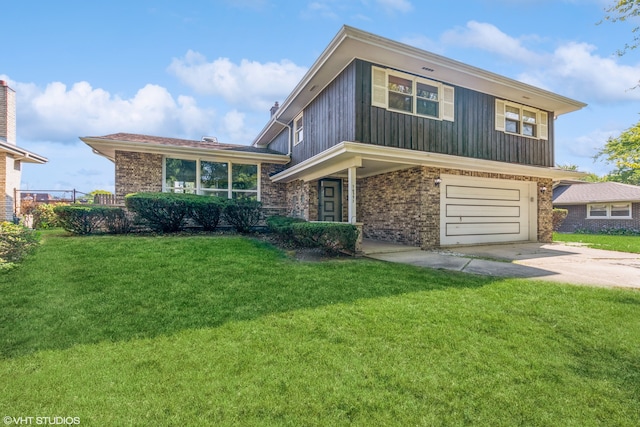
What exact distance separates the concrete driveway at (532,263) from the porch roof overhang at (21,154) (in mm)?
14504

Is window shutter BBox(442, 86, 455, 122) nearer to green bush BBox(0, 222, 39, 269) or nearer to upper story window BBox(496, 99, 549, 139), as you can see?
upper story window BBox(496, 99, 549, 139)

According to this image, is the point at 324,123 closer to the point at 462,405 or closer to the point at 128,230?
the point at 128,230

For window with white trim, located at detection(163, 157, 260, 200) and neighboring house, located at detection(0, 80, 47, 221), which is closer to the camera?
window with white trim, located at detection(163, 157, 260, 200)

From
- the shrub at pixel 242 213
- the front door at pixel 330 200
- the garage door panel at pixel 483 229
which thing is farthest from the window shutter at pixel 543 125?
the shrub at pixel 242 213

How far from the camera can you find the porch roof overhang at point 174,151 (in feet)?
34.6

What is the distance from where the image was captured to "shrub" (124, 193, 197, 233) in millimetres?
8773

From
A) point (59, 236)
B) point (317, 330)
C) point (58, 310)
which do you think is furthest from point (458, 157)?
point (59, 236)

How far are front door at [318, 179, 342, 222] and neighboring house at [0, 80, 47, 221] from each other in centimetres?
1251

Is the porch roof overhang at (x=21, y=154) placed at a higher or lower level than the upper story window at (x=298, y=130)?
lower

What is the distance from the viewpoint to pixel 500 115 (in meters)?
10.7

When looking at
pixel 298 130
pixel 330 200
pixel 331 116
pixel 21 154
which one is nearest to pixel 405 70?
pixel 331 116

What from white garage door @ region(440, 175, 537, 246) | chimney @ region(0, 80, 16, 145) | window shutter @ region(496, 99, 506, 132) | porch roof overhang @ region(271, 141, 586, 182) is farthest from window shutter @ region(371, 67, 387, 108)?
chimney @ region(0, 80, 16, 145)

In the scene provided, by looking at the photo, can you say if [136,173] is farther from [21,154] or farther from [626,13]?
[626,13]

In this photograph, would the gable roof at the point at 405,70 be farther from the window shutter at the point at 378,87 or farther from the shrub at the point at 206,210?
the shrub at the point at 206,210
